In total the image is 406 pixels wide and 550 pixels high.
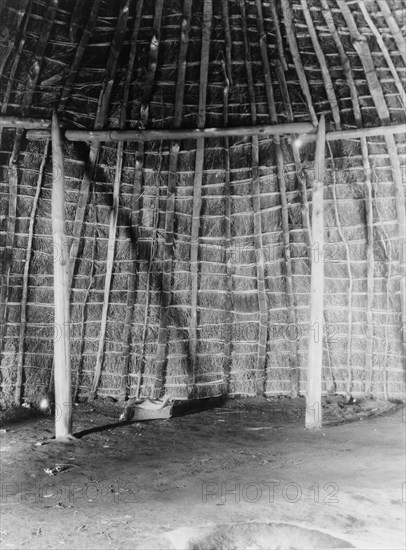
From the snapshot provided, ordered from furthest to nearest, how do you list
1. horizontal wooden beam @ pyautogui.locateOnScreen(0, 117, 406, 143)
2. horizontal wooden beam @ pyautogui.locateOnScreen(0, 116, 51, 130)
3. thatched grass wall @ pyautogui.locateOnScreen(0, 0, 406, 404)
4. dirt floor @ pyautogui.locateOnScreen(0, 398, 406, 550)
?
thatched grass wall @ pyautogui.locateOnScreen(0, 0, 406, 404), horizontal wooden beam @ pyautogui.locateOnScreen(0, 117, 406, 143), horizontal wooden beam @ pyautogui.locateOnScreen(0, 116, 51, 130), dirt floor @ pyautogui.locateOnScreen(0, 398, 406, 550)

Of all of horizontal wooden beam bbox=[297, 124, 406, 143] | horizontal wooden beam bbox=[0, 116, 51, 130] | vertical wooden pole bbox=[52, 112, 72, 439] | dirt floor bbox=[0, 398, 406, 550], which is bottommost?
dirt floor bbox=[0, 398, 406, 550]

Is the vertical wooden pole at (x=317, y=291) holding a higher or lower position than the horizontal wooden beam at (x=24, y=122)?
lower

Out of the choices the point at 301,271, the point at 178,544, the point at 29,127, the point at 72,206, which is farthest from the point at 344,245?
the point at 178,544

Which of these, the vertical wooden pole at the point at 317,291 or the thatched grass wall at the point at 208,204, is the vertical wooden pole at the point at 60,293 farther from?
the vertical wooden pole at the point at 317,291

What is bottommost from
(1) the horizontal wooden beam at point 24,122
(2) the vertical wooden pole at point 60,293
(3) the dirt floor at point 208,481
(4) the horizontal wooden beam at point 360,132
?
(3) the dirt floor at point 208,481

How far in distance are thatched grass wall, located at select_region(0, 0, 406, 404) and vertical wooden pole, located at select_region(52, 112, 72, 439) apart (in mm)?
873

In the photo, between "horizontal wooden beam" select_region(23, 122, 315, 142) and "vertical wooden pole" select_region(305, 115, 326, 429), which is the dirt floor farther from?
"horizontal wooden beam" select_region(23, 122, 315, 142)

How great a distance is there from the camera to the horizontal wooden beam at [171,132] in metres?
4.96

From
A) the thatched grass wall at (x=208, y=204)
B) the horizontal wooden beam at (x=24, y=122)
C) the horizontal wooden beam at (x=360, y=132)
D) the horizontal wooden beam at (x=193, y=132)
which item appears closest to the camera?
the horizontal wooden beam at (x=24, y=122)

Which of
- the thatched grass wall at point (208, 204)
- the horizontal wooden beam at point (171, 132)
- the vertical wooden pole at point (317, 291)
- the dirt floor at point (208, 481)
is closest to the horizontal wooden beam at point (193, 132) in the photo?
the horizontal wooden beam at point (171, 132)

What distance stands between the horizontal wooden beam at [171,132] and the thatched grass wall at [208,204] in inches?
19.5

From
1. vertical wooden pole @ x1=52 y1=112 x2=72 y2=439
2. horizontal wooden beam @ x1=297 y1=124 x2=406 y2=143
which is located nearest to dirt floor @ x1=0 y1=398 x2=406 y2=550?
vertical wooden pole @ x1=52 y1=112 x2=72 y2=439

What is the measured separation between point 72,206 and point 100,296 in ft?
3.25

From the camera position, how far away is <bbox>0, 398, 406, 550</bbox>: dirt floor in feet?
10.4
